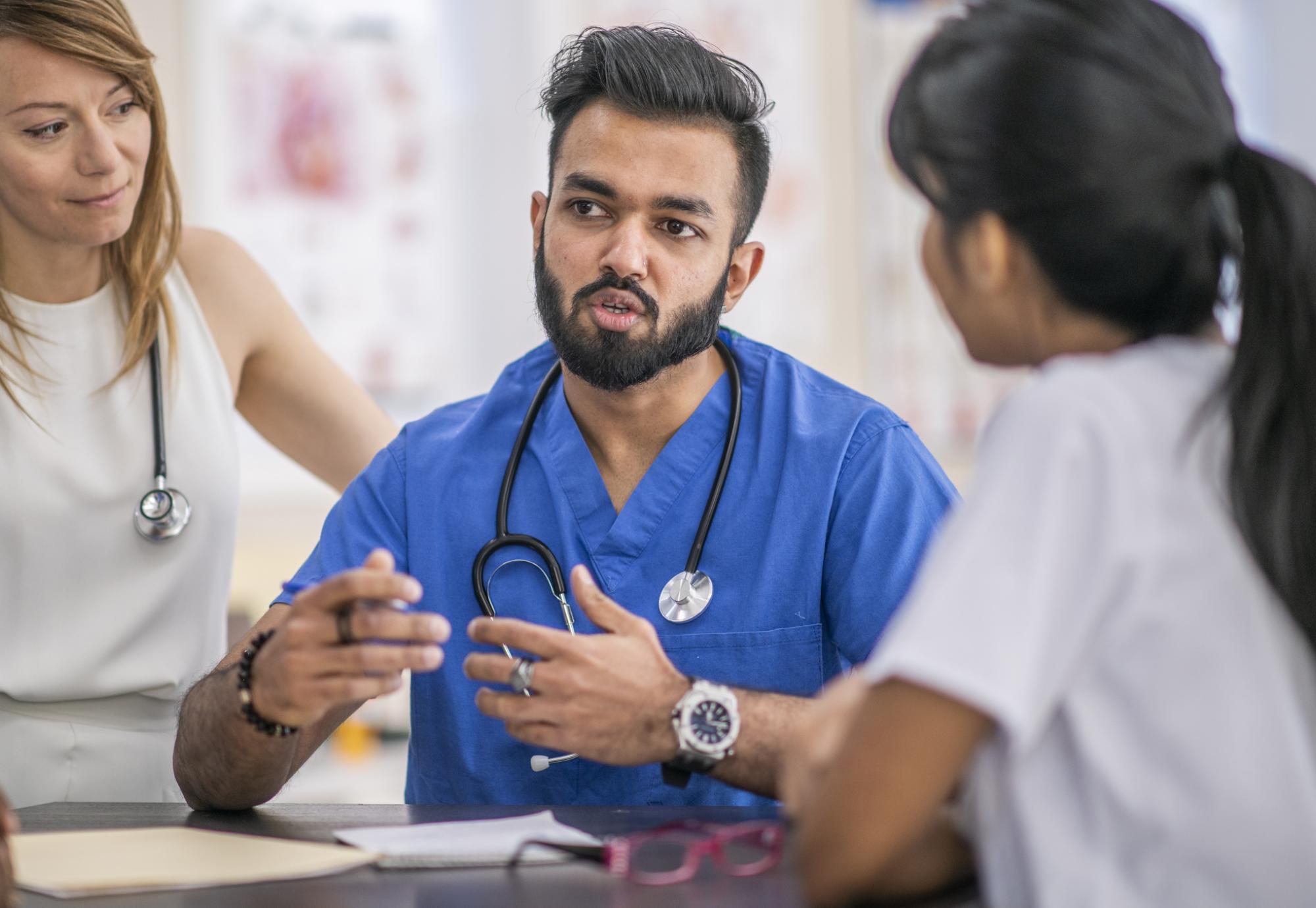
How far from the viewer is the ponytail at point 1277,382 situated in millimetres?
762

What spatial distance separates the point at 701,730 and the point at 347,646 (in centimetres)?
34

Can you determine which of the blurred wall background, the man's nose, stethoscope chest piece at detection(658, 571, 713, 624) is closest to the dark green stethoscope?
stethoscope chest piece at detection(658, 571, 713, 624)

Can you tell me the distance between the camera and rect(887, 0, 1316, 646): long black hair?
779 millimetres

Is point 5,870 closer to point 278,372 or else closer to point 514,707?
point 514,707

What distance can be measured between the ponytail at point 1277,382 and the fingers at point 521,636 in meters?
0.61

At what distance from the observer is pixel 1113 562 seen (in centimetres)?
73

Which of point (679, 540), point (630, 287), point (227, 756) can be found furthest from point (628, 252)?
point (227, 756)

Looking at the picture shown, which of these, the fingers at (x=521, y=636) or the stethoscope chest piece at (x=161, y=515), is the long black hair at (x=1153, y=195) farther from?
the stethoscope chest piece at (x=161, y=515)

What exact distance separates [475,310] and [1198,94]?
336cm

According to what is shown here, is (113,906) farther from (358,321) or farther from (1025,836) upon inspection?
(358,321)

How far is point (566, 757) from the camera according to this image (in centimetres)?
138

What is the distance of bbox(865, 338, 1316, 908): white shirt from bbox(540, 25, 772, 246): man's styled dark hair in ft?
2.99

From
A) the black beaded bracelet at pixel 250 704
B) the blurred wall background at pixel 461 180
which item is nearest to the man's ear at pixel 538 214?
the black beaded bracelet at pixel 250 704

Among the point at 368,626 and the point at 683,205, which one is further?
the point at 683,205
